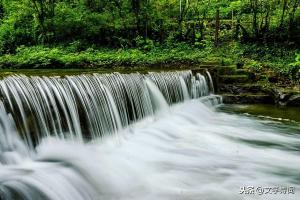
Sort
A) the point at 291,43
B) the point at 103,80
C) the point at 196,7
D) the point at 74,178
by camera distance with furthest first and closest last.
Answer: the point at 196,7, the point at 291,43, the point at 103,80, the point at 74,178

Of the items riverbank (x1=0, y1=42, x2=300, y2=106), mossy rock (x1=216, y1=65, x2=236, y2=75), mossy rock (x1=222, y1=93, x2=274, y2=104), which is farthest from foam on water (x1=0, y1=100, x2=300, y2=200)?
mossy rock (x1=216, y1=65, x2=236, y2=75)

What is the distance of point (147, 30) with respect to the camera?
837 inches

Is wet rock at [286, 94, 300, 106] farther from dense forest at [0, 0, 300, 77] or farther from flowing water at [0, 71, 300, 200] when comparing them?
dense forest at [0, 0, 300, 77]

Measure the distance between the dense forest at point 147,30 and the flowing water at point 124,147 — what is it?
8.04 m

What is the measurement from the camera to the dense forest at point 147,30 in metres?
19.0

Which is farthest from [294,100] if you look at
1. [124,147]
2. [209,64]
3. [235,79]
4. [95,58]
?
[95,58]

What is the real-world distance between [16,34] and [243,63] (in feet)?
41.5

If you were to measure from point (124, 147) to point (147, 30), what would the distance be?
13.6 m

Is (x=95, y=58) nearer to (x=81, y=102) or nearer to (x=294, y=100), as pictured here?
(x=294, y=100)

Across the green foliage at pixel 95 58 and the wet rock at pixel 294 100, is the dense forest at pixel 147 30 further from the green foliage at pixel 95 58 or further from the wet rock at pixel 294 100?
the wet rock at pixel 294 100

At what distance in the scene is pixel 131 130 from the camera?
977 cm

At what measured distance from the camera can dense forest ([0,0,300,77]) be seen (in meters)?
19.0

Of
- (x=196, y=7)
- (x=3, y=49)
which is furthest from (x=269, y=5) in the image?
(x=3, y=49)

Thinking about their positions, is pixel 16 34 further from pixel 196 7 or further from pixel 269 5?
pixel 269 5
